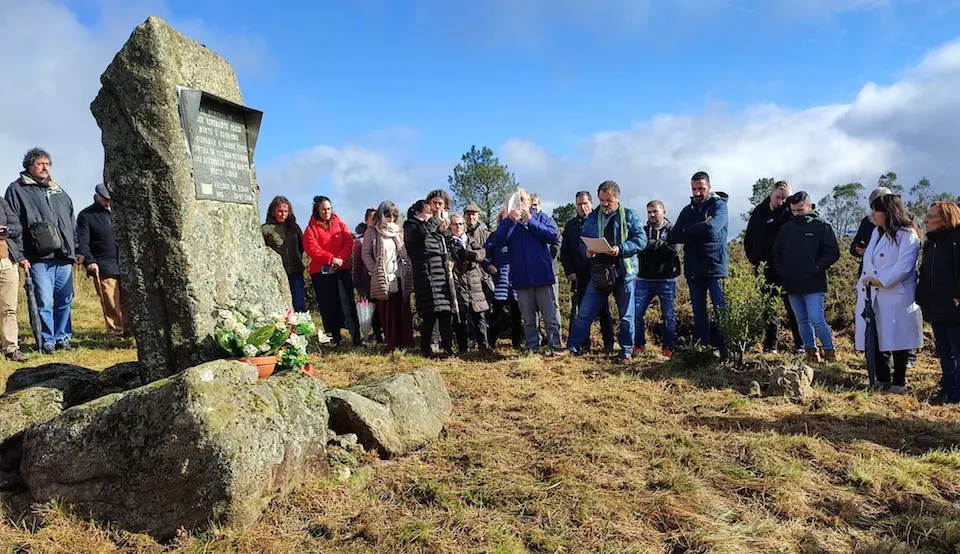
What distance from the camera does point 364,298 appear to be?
7.82m

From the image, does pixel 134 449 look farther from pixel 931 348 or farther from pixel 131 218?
pixel 931 348

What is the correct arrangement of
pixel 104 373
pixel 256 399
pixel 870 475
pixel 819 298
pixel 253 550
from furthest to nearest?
pixel 819 298
pixel 104 373
pixel 870 475
pixel 256 399
pixel 253 550

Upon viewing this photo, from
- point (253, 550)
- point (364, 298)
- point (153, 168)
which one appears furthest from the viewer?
point (364, 298)

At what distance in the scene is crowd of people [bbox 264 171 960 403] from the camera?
6.34 meters

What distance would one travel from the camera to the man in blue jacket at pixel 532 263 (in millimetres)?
6895

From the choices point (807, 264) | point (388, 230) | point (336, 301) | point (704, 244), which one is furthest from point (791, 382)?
point (336, 301)

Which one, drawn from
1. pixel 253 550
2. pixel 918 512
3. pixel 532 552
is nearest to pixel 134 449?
pixel 253 550

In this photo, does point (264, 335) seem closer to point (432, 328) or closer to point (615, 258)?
point (432, 328)

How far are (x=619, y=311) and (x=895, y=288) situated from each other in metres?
2.60

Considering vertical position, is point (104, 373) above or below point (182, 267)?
below

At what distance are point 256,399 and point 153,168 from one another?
1855mm

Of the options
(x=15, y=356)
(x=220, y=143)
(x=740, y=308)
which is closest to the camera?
(x=220, y=143)

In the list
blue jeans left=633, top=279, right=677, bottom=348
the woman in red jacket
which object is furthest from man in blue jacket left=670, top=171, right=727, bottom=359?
the woman in red jacket

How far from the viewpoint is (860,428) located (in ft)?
14.9
